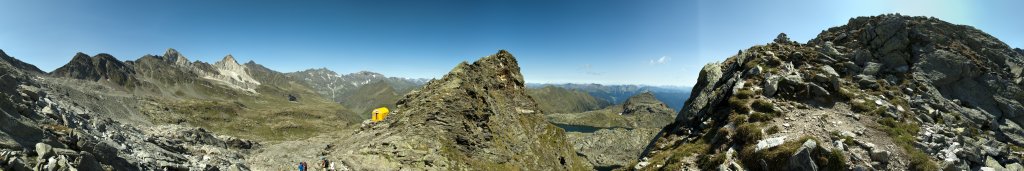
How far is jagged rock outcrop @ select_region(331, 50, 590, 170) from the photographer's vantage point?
33.0 meters

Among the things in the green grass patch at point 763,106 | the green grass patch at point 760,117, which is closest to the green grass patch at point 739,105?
the green grass patch at point 763,106

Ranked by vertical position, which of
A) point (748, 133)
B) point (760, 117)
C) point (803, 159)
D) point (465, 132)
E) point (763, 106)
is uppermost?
point (763, 106)

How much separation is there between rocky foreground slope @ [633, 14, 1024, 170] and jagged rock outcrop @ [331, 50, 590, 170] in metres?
14.1

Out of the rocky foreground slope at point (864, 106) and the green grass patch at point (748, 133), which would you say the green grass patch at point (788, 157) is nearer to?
the rocky foreground slope at point (864, 106)

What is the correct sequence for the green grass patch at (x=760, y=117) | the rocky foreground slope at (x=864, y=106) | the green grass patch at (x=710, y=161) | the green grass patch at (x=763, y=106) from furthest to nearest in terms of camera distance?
1. the green grass patch at (x=763, y=106)
2. the green grass patch at (x=760, y=117)
3. the green grass patch at (x=710, y=161)
4. the rocky foreground slope at (x=864, y=106)

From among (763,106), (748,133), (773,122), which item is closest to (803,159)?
(748,133)

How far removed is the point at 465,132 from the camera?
130 ft

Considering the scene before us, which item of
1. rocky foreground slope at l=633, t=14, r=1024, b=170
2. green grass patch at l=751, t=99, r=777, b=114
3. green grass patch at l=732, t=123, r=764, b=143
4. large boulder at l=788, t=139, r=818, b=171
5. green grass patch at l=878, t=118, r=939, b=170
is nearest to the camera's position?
large boulder at l=788, t=139, r=818, b=171

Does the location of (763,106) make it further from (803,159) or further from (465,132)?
(465,132)

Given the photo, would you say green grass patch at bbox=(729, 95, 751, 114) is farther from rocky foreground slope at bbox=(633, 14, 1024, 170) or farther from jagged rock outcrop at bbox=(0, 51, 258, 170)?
jagged rock outcrop at bbox=(0, 51, 258, 170)

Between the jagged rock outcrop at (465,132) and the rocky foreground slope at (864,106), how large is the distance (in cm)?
1411

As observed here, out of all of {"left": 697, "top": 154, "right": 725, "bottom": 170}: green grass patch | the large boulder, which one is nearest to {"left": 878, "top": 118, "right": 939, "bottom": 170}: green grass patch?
the large boulder

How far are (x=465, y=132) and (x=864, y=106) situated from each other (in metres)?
30.3

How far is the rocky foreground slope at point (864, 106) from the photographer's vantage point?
2255cm
